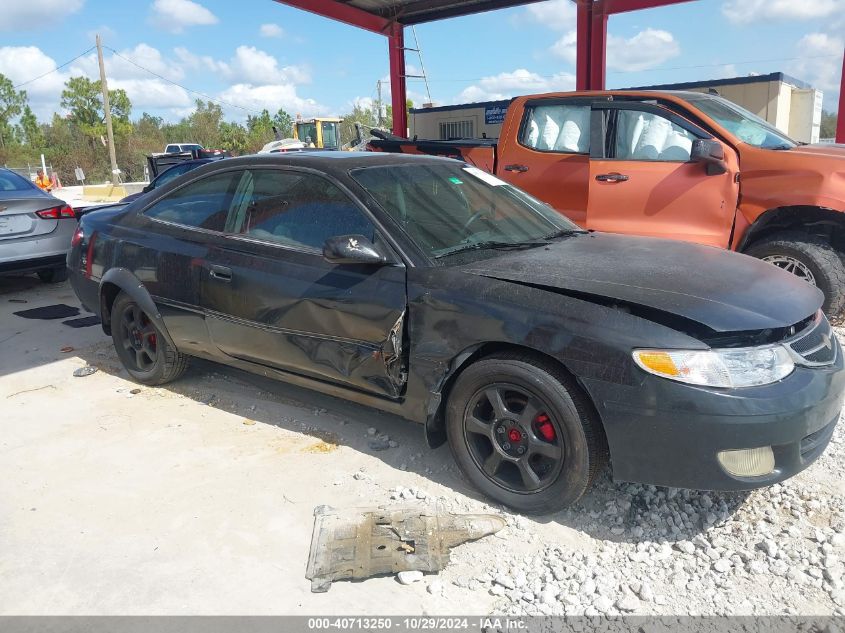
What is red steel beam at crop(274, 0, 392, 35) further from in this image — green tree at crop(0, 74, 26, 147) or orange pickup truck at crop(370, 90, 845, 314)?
green tree at crop(0, 74, 26, 147)

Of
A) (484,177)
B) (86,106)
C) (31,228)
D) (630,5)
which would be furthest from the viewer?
(86,106)

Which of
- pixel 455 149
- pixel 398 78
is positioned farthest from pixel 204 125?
pixel 455 149

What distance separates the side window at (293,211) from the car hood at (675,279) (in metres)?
0.78

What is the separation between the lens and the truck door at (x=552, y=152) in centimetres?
608

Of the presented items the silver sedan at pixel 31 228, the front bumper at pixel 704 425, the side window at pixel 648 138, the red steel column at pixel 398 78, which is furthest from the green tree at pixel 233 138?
the front bumper at pixel 704 425

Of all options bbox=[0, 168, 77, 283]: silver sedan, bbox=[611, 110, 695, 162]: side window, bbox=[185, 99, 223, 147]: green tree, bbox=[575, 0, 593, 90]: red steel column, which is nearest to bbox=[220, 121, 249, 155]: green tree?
bbox=[185, 99, 223, 147]: green tree

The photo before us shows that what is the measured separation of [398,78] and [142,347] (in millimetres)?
11757

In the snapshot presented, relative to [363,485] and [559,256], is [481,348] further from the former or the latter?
[363,485]

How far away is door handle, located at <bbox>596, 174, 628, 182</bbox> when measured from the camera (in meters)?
5.76

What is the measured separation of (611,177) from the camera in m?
5.80

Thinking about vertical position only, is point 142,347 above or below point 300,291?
below

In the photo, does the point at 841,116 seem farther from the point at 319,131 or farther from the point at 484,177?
the point at 319,131

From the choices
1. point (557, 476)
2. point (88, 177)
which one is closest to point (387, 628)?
point (557, 476)

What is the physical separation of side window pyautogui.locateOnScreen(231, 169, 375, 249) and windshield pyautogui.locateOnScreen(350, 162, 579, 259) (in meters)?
0.17
